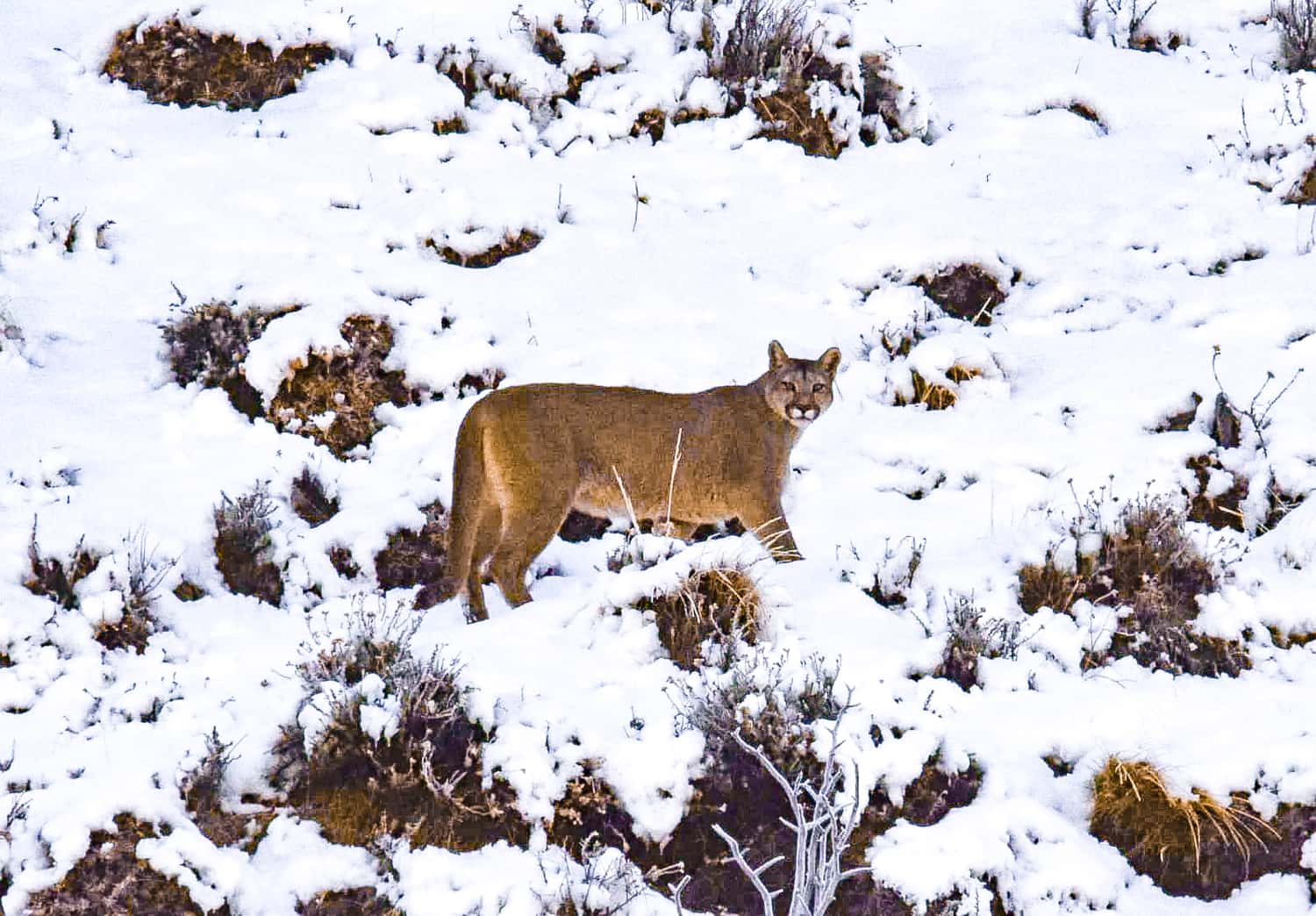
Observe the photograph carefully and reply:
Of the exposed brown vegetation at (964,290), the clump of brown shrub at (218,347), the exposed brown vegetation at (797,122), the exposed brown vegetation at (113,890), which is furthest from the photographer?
the exposed brown vegetation at (797,122)

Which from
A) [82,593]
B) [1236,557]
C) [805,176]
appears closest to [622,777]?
[82,593]

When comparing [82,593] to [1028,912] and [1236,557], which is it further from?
[1236,557]

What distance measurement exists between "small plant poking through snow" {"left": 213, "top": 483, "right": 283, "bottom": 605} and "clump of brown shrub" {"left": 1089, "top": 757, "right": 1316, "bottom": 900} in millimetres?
3822

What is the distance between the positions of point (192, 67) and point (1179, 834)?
28.2 ft

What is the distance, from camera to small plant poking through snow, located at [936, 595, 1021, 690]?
5531mm

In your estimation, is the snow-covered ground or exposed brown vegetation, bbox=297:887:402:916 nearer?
exposed brown vegetation, bbox=297:887:402:916

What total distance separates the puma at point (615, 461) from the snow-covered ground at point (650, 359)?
0.94 ft

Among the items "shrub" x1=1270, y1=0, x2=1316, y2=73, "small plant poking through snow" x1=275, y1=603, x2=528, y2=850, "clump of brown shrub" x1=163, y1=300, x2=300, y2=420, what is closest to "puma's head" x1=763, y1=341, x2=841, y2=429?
"small plant poking through snow" x1=275, y1=603, x2=528, y2=850

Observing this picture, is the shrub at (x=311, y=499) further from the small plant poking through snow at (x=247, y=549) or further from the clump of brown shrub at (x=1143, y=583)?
the clump of brown shrub at (x=1143, y=583)

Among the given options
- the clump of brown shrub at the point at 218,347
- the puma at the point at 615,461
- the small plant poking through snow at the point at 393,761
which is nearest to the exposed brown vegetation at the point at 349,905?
the small plant poking through snow at the point at 393,761

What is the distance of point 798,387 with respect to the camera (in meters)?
7.17

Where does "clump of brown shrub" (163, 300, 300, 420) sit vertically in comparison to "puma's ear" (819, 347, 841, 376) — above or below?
below

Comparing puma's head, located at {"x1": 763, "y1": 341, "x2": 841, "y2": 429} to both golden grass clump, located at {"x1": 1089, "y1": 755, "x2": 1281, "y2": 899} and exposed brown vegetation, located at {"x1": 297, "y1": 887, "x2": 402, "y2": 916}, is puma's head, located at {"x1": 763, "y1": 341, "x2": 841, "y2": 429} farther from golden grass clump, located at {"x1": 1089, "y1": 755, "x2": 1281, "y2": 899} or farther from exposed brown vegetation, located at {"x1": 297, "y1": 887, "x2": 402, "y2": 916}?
exposed brown vegetation, located at {"x1": 297, "y1": 887, "x2": 402, "y2": 916}

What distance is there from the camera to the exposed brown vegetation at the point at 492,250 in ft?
28.2
